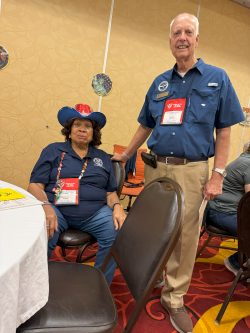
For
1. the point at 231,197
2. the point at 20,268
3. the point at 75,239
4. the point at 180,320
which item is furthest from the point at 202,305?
the point at 20,268

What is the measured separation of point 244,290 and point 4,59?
3.12 m

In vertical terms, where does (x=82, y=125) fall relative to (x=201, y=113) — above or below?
below

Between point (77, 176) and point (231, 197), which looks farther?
point (231, 197)

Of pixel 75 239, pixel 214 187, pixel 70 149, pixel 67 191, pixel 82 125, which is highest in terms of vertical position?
pixel 82 125

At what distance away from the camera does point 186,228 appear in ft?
5.86

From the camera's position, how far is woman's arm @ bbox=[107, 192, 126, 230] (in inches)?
73.1

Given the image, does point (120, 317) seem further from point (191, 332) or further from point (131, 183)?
point (131, 183)

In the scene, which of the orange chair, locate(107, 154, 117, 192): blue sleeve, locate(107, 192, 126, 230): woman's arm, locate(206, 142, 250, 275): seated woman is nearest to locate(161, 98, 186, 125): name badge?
locate(107, 154, 117, 192): blue sleeve

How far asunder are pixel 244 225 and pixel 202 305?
26.2 inches

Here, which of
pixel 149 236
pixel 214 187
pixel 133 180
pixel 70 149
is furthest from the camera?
pixel 133 180

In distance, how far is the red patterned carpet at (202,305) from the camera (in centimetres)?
177

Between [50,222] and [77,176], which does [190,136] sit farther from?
[50,222]

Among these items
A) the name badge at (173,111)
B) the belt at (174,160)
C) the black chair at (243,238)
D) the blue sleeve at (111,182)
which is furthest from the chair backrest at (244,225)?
the blue sleeve at (111,182)

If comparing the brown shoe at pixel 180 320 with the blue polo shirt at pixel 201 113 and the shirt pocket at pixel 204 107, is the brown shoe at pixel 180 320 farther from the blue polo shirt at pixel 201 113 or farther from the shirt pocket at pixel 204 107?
the shirt pocket at pixel 204 107
